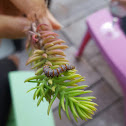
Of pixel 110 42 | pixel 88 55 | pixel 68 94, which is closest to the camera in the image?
pixel 68 94

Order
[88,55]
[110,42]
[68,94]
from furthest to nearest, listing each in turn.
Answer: [88,55], [110,42], [68,94]

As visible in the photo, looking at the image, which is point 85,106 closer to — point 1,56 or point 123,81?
point 123,81

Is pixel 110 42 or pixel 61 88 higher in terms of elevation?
pixel 110 42

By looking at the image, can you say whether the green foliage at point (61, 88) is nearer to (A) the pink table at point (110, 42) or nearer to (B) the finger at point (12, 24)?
(B) the finger at point (12, 24)

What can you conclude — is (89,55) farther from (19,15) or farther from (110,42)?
(19,15)

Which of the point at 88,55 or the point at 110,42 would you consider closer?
the point at 110,42

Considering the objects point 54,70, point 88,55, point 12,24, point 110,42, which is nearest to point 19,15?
point 12,24

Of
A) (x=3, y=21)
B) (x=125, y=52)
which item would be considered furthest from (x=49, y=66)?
(x=125, y=52)
